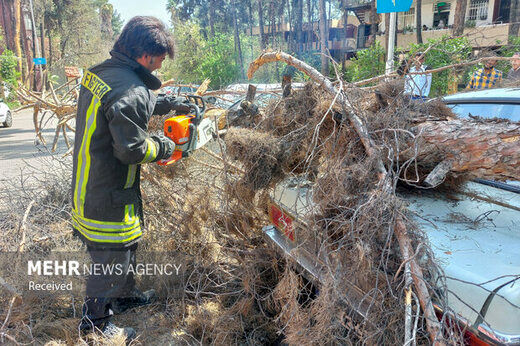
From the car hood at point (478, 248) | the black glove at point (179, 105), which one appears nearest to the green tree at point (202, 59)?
the black glove at point (179, 105)

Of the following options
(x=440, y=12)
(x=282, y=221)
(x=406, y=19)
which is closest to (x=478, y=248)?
(x=282, y=221)

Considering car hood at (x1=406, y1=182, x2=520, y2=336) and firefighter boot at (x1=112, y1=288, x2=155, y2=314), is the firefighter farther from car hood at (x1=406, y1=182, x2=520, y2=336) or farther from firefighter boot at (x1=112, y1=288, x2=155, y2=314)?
car hood at (x1=406, y1=182, x2=520, y2=336)

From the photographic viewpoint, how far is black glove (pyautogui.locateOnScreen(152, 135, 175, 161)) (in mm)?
2318

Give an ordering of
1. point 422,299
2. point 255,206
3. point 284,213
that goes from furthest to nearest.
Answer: point 255,206, point 284,213, point 422,299

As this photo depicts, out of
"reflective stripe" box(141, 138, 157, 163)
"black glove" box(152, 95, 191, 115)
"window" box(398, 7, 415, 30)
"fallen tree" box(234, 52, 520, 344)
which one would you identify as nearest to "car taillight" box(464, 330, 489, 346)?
"fallen tree" box(234, 52, 520, 344)

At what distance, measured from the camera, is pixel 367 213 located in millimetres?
1754

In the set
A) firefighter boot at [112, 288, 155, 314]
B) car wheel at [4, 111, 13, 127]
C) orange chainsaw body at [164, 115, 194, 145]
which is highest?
orange chainsaw body at [164, 115, 194, 145]

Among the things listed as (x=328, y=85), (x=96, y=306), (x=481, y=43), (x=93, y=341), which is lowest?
(x=93, y=341)

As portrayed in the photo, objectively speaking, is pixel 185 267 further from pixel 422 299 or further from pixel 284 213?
pixel 422 299

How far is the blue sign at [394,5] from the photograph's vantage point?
5.21 metres

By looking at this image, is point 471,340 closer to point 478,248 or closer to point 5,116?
point 478,248

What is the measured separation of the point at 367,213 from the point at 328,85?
1.04 metres

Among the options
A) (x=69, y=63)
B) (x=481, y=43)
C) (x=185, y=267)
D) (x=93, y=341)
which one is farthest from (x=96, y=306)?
(x=69, y=63)

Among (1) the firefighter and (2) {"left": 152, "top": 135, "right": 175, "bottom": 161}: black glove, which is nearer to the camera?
(1) the firefighter
